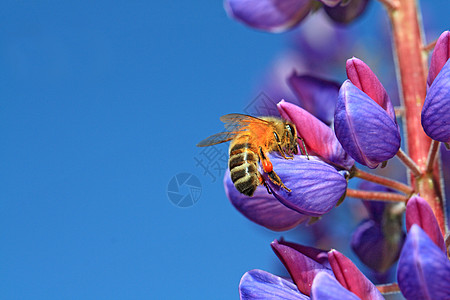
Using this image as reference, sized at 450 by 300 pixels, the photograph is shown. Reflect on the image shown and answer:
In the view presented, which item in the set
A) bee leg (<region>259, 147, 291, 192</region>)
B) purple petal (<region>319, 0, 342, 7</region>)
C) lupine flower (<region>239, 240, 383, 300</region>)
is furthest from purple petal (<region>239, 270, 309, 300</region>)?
purple petal (<region>319, 0, 342, 7</region>)

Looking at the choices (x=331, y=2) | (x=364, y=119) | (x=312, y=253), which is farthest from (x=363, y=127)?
(x=331, y=2)

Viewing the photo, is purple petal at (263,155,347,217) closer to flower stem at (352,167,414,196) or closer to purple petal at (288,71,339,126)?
flower stem at (352,167,414,196)

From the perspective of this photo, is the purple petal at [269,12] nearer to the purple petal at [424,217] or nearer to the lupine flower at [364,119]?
the lupine flower at [364,119]

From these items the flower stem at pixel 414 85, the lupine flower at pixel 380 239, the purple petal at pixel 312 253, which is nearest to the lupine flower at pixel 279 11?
the flower stem at pixel 414 85

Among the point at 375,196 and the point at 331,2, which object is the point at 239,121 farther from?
the point at 331,2

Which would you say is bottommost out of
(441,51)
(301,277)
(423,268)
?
(423,268)
